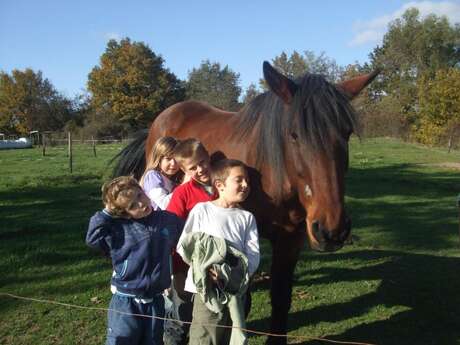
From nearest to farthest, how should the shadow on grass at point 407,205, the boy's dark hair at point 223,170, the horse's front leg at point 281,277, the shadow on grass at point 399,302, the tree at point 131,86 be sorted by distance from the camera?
1. the boy's dark hair at point 223,170
2. the horse's front leg at point 281,277
3. the shadow on grass at point 399,302
4. the shadow on grass at point 407,205
5. the tree at point 131,86

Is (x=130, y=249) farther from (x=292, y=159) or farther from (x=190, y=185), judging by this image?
(x=292, y=159)

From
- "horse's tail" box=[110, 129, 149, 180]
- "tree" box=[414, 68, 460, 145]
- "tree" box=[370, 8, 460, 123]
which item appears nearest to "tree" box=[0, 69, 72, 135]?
"tree" box=[370, 8, 460, 123]

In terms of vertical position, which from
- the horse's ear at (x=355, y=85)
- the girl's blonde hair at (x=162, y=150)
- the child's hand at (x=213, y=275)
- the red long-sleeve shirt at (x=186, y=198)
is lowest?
the child's hand at (x=213, y=275)

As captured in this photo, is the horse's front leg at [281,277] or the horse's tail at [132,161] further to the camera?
the horse's tail at [132,161]

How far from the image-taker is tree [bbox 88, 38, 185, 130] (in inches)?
1708

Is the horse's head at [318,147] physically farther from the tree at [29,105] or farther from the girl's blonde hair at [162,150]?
the tree at [29,105]

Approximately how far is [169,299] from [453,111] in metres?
32.0

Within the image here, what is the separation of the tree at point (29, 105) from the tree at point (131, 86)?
5.03 m

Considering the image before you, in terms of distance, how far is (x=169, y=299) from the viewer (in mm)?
3053

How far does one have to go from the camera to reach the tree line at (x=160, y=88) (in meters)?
37.4

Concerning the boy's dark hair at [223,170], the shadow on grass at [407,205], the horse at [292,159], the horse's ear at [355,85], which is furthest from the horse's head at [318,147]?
the shadow on grass at [407,205]

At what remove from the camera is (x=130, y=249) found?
2.31m

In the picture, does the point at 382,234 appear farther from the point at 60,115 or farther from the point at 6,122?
the point at 6,122

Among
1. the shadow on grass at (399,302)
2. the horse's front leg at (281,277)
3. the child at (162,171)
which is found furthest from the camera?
the shadow on grass at (399,302)
